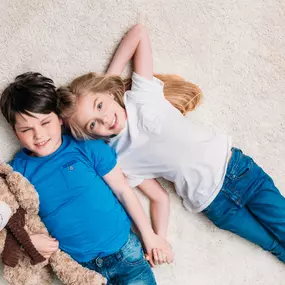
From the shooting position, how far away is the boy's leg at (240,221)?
1.18 meters

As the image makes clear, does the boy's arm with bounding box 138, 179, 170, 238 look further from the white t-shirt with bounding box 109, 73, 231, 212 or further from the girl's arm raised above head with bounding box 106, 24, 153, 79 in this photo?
the girl's arm raised above head with bounding box 106, 24, 153, 79

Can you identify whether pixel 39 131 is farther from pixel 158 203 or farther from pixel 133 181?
pixel 158 203

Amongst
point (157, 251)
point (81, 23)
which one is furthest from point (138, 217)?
point (81, 23)

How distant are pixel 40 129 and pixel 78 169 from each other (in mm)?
155

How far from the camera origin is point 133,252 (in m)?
1.18

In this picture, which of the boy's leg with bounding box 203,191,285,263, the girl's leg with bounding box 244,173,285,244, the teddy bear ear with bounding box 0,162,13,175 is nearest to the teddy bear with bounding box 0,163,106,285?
the teddy bear ear with bounding box 0,162,13,175

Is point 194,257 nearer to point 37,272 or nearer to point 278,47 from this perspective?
point 37,272

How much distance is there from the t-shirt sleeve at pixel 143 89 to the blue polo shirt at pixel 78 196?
0.17 meters

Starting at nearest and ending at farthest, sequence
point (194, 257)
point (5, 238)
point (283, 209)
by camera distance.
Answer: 1. point (5, 238)
2. point (283, 209)
3. point (194, 257)

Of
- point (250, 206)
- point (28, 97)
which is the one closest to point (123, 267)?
point (250, 206)

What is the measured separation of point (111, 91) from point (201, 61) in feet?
0.96

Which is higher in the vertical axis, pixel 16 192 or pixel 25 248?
pixel 16 192

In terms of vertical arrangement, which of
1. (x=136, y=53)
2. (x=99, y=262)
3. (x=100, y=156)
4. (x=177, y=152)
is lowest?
(x=99, y=262)

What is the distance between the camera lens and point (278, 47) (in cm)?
124
